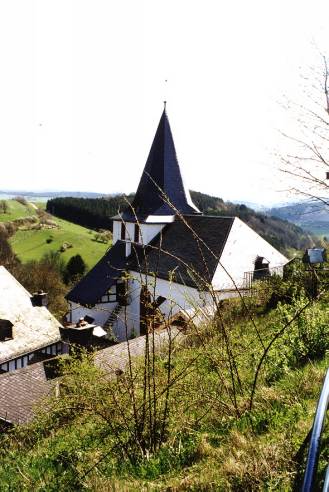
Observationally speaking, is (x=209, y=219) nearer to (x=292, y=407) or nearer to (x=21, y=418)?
(x=21, y=418)

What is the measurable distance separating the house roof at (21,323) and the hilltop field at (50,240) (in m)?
29.8

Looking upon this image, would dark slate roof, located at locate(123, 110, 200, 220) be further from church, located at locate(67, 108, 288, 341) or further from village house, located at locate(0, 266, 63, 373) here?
village house, located at locate(0, 266, 63, 373)

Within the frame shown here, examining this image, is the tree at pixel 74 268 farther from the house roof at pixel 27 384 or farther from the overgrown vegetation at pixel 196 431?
the overgrown vegetation at pixel 196 431

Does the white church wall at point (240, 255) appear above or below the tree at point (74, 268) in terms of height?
above

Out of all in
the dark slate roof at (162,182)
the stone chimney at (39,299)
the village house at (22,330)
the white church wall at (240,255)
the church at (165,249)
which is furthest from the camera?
the dark slate roof at (162,182)

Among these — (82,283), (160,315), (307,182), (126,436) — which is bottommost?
(82,283)

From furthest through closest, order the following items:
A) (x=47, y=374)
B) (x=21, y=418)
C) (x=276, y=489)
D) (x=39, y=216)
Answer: (x=39, y=216) < (x=47, y=374) < (x=21, y=418) < (x=276, y=489)

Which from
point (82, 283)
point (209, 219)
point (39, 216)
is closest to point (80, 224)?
point (39, 216)

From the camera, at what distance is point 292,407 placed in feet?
13.1

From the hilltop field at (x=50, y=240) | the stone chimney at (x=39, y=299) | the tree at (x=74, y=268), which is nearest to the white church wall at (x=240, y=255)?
the stone chimney at (x=39, y=299)

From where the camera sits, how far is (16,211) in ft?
264

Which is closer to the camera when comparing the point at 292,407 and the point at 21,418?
the point at 292,407

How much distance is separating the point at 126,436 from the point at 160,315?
4.90 feet

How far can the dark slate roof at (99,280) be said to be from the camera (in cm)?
2705
